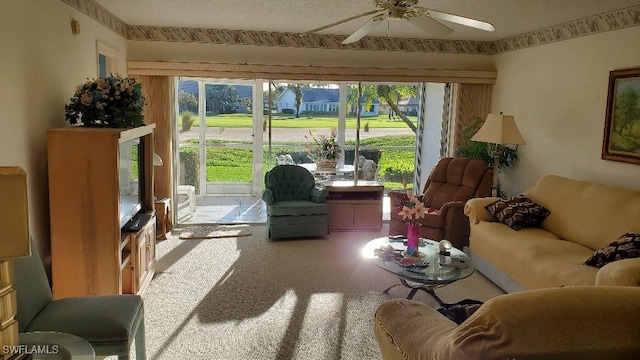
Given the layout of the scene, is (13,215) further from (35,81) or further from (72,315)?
(35,81)

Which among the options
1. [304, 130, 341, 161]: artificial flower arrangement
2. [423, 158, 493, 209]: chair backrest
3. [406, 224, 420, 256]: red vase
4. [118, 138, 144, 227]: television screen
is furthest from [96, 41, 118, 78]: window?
[423, 158, 493, 209]: chair backrest

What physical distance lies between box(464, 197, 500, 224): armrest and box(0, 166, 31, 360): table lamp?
158 inches

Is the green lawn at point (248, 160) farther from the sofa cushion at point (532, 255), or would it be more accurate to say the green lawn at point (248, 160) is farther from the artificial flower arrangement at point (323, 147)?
the sofa cushion at point (532, 255)

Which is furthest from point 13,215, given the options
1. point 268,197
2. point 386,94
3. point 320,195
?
point 386,94

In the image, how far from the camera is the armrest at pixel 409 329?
166 centimetres

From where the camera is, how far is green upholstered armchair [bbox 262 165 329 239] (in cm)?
535

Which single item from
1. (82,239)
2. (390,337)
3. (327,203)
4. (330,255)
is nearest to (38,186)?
(82,239)

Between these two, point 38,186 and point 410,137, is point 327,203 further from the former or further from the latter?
point 38,186

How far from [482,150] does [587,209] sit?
192 centimetres

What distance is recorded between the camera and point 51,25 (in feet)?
10.6

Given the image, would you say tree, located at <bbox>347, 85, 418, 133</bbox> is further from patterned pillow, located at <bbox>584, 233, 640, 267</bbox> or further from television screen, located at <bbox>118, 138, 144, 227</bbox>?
patterned pillow, located at <bbox>584, 233, 640, 267</bbox>

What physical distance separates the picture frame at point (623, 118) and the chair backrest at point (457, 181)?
1.26m

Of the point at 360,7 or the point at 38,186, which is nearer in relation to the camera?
the point at 38,186

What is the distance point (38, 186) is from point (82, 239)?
45cm
